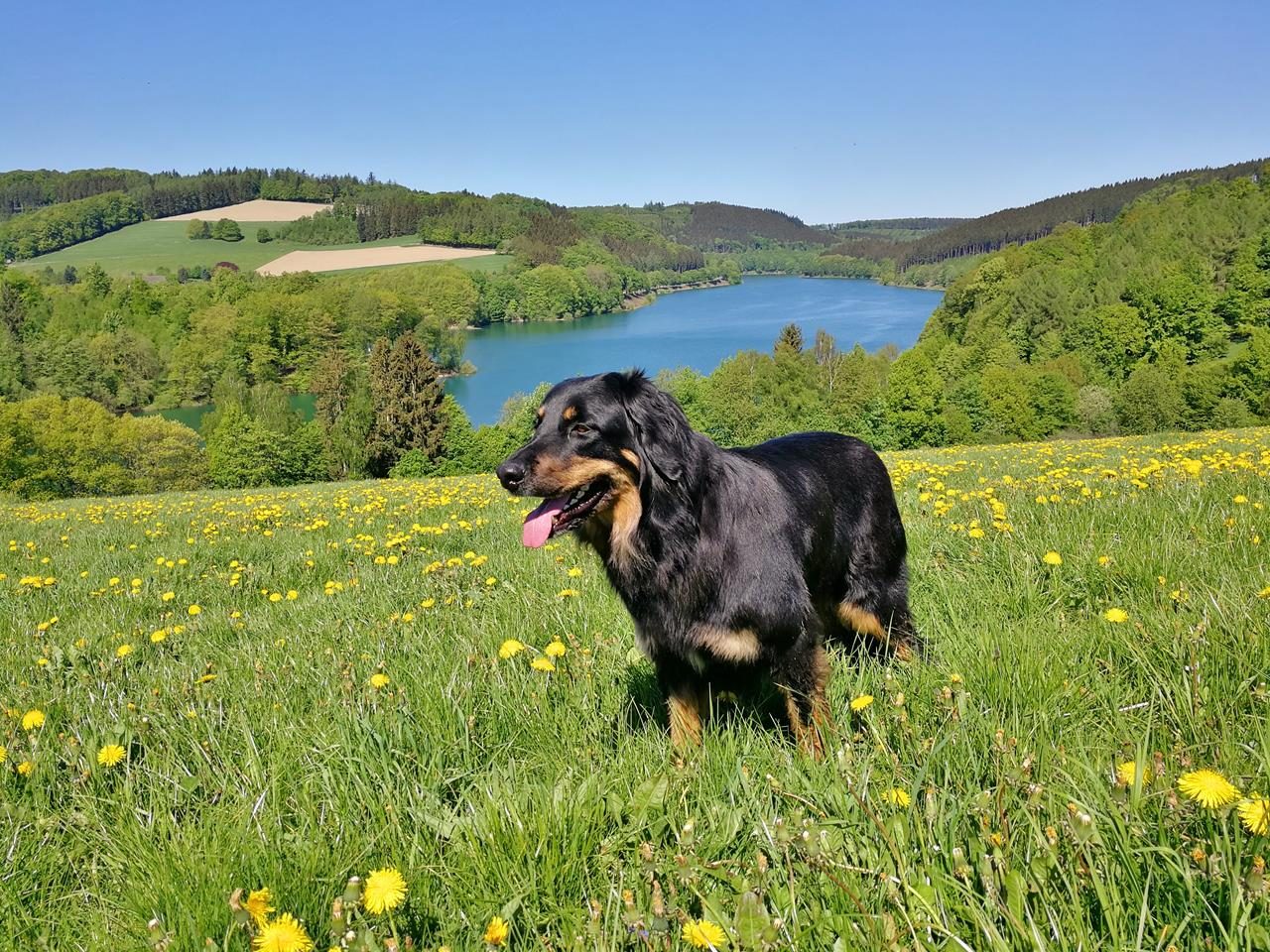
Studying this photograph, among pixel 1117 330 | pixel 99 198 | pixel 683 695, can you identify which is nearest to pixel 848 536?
pixel 683 695

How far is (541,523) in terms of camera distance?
9.11 ft

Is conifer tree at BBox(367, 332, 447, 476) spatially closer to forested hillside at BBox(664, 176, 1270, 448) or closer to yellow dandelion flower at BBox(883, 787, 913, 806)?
forested hillside at BBox(664, 176, 1270, 448)

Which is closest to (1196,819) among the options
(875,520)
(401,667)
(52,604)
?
(875,520)

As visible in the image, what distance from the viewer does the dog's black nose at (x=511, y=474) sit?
2693 mm

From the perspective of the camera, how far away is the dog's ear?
9.25 ft

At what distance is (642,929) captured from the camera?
1.41m

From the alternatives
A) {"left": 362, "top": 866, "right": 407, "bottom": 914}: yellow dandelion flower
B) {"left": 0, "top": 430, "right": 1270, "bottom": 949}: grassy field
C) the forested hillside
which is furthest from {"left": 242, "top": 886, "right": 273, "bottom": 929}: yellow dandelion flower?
the forested hillside

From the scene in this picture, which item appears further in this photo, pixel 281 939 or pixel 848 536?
pixel 848 536

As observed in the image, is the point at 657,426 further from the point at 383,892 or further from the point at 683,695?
the point at 383,892

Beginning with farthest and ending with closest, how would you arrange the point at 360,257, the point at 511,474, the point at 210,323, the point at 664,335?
1. the point at 360,257
2. the point at 664,335
3. the point at 210,323
4. the point at 511,474

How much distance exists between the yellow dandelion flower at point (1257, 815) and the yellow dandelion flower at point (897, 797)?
67 centimetres

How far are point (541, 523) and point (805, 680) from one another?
1.30 meters

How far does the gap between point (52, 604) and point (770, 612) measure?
568 cm

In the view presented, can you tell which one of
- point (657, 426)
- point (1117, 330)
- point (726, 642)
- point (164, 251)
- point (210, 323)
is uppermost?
point (164, 251)
